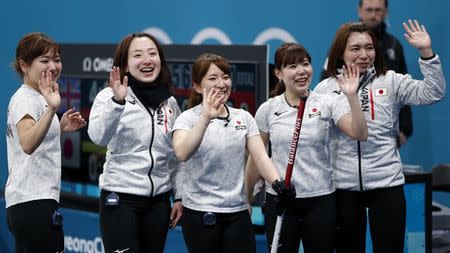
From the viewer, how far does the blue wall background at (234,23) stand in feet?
24.6

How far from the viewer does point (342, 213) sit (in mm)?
5500

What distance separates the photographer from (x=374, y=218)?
18.0ft

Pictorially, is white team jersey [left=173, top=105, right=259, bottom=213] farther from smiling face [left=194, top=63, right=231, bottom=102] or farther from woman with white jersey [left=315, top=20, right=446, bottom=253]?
woman with white jersey [left=315, top=20, right=446, bottom=253]

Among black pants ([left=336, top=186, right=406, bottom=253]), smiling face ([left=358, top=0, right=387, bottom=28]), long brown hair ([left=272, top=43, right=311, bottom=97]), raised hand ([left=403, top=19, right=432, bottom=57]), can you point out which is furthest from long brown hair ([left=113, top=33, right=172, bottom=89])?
smiling face ([left=358, top=0, right=387, bottom=28])

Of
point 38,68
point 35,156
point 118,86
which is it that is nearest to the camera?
point 118,86

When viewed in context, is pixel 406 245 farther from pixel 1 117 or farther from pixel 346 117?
pixel 1 117

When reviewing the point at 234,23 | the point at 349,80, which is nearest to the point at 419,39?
the point at 349,80

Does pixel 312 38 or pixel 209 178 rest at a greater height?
pixel 312 38

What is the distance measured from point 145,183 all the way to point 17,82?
489 centimetres

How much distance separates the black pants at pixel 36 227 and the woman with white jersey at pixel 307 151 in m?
1.09

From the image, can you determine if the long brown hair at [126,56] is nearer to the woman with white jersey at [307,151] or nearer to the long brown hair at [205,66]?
the long brown hair at [205,66]

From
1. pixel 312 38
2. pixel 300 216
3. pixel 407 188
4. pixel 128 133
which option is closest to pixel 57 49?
pixel 128 133

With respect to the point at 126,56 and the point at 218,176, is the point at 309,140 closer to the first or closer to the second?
the point at 218,176

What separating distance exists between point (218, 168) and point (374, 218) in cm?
90
